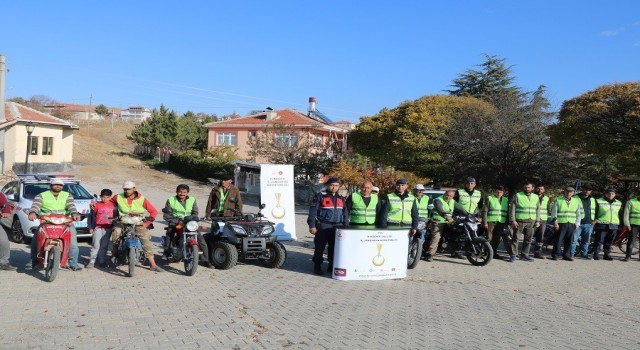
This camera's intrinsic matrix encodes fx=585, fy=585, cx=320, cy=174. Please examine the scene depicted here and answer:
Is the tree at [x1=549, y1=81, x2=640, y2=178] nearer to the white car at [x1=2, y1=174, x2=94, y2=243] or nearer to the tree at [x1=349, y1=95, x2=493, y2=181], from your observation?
A: the tree at [x1=349, y1=95, x2=493, y2=181]

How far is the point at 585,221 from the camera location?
13641mm

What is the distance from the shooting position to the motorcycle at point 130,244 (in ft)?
30.7

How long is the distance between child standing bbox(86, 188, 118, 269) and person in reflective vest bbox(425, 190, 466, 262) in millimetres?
6379

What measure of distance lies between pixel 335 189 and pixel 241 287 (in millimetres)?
2539

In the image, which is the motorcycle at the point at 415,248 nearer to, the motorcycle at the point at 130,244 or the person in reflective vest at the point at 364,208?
the person in reflective vest at the point at 364,208

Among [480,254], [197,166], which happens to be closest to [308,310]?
[480,254]

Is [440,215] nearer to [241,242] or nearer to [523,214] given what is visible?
[523,214]

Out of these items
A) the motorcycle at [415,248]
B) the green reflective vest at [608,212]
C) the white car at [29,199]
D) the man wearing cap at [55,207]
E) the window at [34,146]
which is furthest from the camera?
the window at [34,146]

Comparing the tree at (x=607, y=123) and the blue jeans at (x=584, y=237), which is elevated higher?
the tree at (x=607, y=123)

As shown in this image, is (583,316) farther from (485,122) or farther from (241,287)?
(485,122)

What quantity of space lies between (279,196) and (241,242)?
13.9 feet

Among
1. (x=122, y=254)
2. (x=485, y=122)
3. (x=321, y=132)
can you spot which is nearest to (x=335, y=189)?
(x=122, y=254)

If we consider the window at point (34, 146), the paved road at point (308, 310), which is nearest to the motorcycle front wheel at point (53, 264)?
the paved road at point (308, 310)

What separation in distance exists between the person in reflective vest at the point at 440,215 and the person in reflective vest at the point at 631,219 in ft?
14.2
